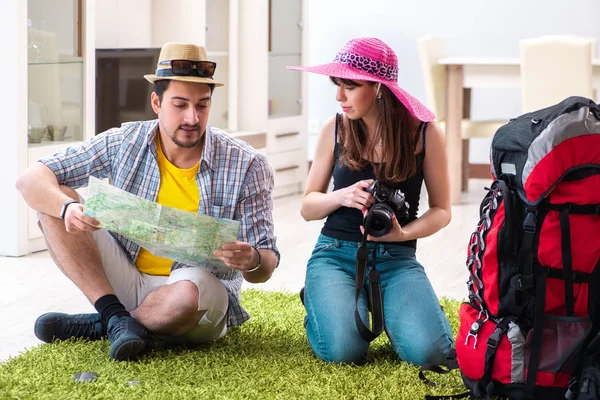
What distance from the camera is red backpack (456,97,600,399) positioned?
1.86 m

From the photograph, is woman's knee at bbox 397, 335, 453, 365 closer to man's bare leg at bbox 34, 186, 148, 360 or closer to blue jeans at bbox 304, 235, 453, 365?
blue jeans at bbox 304, 235, 453, 365

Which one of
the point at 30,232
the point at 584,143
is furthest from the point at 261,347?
the point at 30,232

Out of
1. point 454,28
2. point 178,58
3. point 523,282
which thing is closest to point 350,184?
point 178,58

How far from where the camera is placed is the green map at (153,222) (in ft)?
6.92

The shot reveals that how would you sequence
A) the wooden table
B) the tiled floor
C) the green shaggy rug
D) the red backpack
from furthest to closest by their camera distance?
the wooden table, the tiled floor, the green shaggy rug, the red backpack

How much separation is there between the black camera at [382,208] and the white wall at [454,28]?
169 inches

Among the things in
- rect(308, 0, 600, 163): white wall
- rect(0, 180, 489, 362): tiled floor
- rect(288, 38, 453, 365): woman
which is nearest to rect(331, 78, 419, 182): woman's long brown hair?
rect(288, 38, 453, 365): woman

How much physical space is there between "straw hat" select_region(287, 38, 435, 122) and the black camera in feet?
0.67

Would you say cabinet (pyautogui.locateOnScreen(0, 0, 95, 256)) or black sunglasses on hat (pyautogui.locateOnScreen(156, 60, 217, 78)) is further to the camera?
cabinet (pyautogui.locateOnScreen(0, 0, 95, 256))

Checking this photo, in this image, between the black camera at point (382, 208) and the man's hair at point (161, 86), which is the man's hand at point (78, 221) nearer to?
the man's hair at point (161, 86)

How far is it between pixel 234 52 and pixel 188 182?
2.93 meters

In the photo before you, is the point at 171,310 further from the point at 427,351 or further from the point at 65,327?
the point at 427,351

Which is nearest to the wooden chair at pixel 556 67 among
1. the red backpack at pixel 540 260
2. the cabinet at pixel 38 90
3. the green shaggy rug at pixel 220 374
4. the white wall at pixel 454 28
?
the white wall at pixel 454 28

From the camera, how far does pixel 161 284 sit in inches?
94.8
